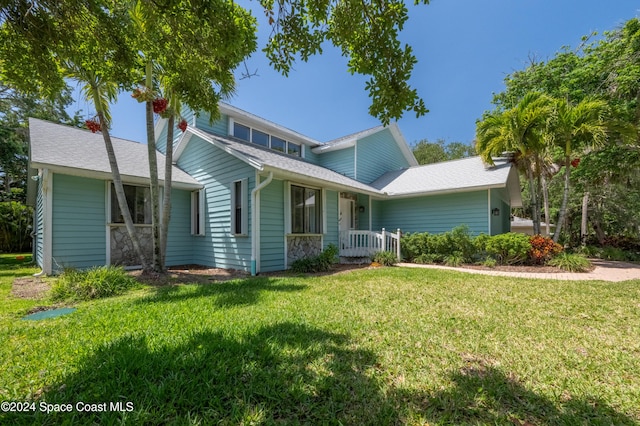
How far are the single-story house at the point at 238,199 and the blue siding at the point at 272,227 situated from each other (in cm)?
3

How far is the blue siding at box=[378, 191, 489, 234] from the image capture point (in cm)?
1056

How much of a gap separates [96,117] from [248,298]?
21.5 ft

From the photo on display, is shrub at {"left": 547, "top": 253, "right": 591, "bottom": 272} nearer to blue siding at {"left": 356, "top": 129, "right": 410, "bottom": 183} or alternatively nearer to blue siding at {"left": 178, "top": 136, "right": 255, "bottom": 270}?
blue siding at {"left": 356, "top": 129, "right": 410, "bottom": 183}

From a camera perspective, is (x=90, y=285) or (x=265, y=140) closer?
(x=90, y=285)

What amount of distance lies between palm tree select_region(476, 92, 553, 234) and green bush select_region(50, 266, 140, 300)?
1202cm

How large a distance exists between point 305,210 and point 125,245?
18.4 ft

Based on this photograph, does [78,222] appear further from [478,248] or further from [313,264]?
[478,248]

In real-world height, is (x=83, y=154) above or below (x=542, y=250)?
above

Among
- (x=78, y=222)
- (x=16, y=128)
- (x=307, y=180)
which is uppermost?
(x=16, y=128)

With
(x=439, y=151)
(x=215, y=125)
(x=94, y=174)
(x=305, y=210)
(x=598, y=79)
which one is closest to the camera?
(x=94, y=174)

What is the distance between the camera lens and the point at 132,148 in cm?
1079

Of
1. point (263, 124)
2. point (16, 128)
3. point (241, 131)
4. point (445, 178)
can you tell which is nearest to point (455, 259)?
point (445, 178)

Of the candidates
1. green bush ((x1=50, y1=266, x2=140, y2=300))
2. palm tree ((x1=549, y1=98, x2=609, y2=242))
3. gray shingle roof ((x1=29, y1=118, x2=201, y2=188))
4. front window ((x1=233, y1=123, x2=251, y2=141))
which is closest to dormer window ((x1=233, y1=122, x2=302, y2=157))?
front window ((x1=233, y1=123, x2=251, y2=141))

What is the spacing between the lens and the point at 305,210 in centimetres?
923
